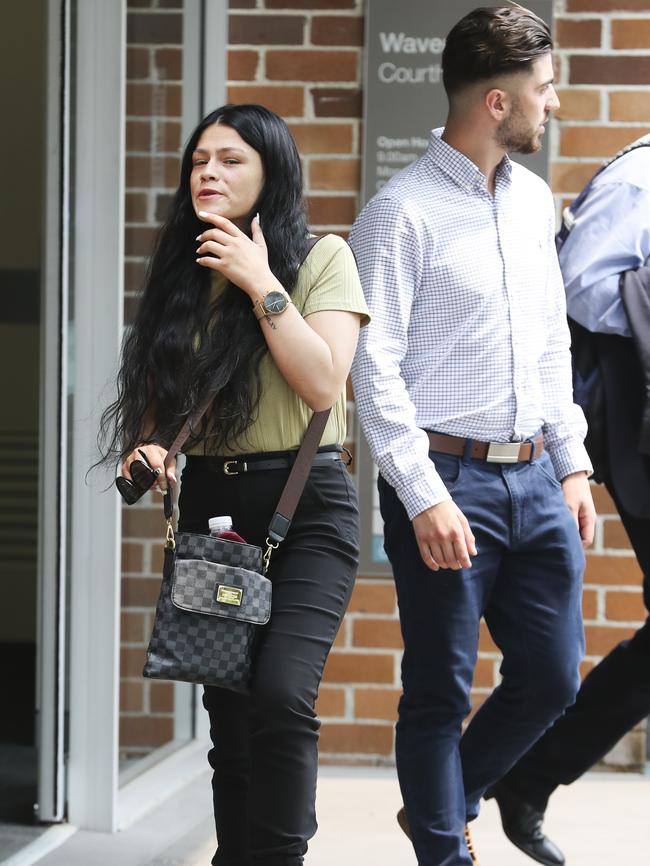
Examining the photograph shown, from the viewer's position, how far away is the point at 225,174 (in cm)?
238

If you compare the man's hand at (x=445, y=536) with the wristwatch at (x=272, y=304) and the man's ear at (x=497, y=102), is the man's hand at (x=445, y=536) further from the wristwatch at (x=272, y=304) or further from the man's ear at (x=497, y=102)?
the man's ear at (x=497, y=102)

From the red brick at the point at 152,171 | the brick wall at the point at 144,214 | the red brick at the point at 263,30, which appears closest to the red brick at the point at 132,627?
the brick wall at the point at 144,214

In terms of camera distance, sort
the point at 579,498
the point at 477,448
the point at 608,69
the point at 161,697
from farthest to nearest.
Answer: the point at 608,69
the point at 161,697
the point at 579,498
the point at 477,448

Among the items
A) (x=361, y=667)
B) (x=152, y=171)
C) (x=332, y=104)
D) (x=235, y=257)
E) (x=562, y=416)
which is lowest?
(x=361, y=667)

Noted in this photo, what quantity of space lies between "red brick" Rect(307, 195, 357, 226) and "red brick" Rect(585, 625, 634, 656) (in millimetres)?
1417

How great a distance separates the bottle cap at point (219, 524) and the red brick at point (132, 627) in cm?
128

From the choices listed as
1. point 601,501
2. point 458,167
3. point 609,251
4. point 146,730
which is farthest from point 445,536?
point 601,501

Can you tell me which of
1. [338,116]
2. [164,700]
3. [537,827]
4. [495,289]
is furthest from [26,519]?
[495,289]

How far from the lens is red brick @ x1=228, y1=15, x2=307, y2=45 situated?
4.05 meters

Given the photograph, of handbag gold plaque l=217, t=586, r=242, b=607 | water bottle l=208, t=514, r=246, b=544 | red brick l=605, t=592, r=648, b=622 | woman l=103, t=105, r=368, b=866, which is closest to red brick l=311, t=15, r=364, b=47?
woman l=103, t=105, r=368, b=866

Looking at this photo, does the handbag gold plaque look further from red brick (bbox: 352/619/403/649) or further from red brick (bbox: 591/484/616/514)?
red brick (bbox: 591/484/616/514)

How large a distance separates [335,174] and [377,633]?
1.37 meters

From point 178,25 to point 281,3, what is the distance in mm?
348

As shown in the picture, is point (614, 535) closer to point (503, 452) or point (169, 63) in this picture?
point (503, 452)
